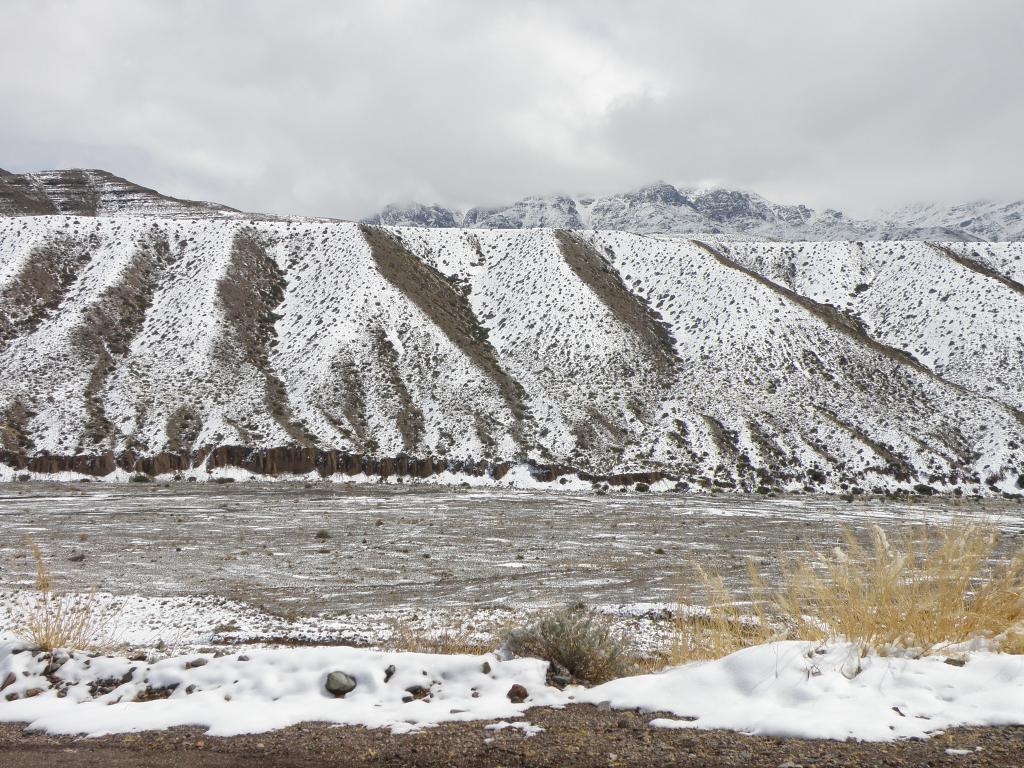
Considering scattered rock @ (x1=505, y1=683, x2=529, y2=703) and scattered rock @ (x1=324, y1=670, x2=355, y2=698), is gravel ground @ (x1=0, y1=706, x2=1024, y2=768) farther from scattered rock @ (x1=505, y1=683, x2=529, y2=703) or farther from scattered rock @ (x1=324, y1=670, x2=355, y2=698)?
scattered rock @ (x1=324, y1=670, x2=355, y2=698)

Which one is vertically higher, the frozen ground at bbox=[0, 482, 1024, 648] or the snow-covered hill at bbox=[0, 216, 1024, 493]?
the snow-covered hill at bbox=[0, 216, 1024, 493]

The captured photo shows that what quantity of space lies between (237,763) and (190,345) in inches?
2460

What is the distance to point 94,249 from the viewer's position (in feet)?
243

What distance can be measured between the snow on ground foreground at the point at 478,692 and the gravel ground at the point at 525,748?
0.17 meters

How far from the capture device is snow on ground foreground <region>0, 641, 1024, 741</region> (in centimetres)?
467

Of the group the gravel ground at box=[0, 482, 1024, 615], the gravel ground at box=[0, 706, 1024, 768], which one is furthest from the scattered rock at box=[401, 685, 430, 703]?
the gravel ground at box=[0, 482, 1024, 615]

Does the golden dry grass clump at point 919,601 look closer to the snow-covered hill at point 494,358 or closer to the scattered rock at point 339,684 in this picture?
the scattered rock at point 339,684

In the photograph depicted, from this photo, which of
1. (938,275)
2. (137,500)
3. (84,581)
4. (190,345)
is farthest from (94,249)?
(938,275)

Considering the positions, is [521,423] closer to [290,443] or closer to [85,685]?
[290,443]

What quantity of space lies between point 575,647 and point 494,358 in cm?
Answer: 6012

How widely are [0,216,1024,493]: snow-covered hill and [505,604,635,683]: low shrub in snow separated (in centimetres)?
4348

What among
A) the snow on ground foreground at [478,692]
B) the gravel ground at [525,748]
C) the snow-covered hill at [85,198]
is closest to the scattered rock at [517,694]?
the snow on ground foreground at [478,692]

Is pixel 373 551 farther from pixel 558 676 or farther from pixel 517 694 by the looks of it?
pixel 517 694

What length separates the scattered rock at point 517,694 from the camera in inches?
225
